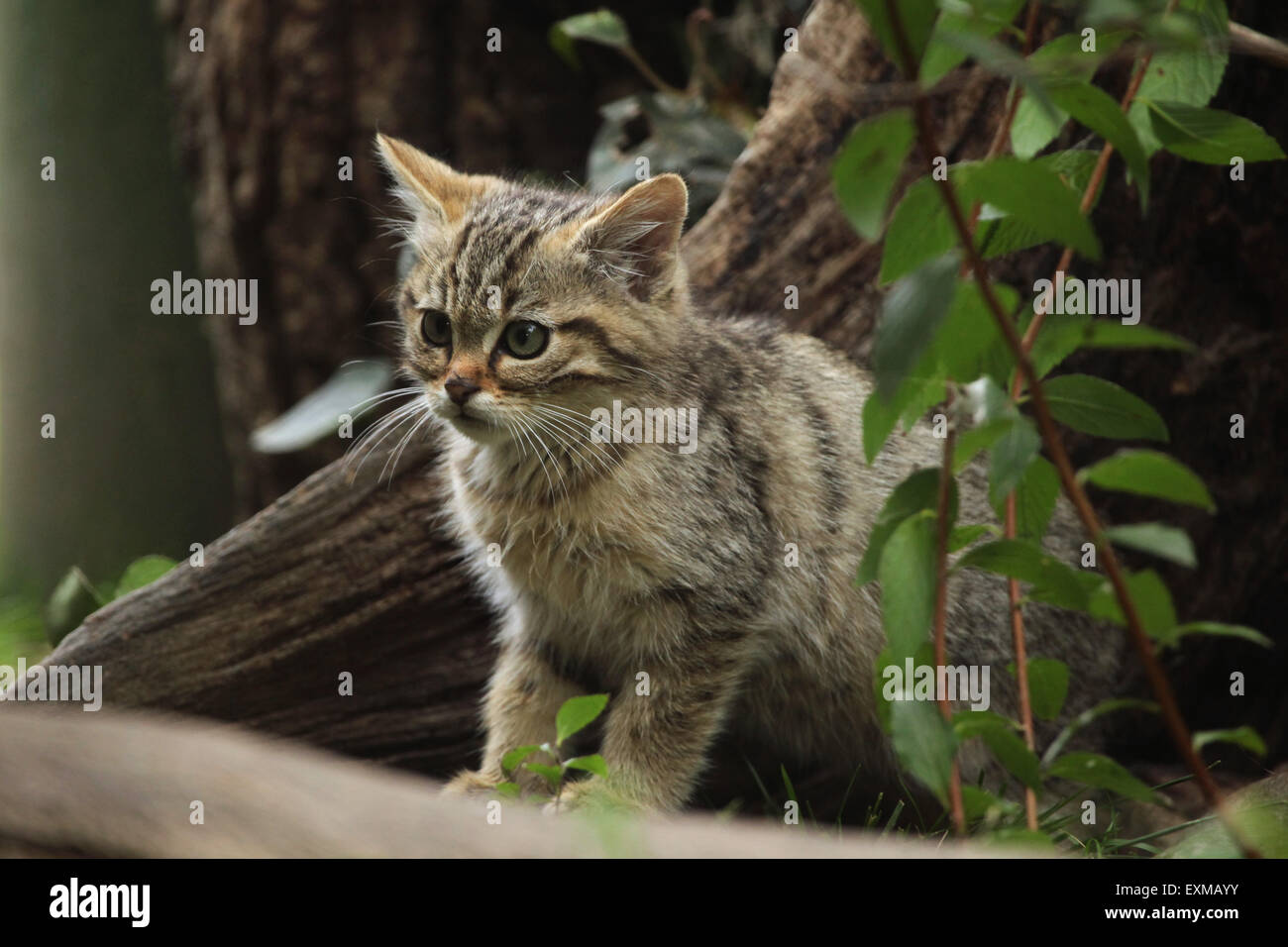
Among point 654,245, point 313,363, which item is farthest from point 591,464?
point 313,363

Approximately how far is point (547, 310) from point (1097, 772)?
75.3 inches

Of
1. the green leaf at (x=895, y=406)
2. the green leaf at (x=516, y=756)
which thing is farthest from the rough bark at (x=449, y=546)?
the green leaf at (x=895, y=406)

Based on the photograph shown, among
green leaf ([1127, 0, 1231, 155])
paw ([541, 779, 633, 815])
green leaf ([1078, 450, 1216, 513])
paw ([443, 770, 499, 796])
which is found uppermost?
green leaf ([1127, 0, 1231, 155])

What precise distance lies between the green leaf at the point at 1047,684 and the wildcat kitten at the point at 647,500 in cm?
94

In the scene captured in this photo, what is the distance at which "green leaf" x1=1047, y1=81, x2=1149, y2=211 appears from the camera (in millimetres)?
1995

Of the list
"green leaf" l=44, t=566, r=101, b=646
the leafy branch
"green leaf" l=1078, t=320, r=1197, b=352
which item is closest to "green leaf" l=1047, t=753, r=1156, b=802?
the leafy branch

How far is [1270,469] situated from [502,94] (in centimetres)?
407

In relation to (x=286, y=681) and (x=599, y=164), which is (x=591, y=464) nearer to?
(x=286, y=681)

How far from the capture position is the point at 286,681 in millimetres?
3977

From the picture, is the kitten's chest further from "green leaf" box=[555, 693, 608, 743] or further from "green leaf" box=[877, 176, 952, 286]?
"green leaf" box=[877, 176, 952, 286]

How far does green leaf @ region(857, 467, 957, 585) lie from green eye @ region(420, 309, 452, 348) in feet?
5.53

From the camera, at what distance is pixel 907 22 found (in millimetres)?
1855

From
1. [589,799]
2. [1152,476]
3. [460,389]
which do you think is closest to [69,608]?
[460,389]

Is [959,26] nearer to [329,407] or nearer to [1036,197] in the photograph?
[1036,197]
